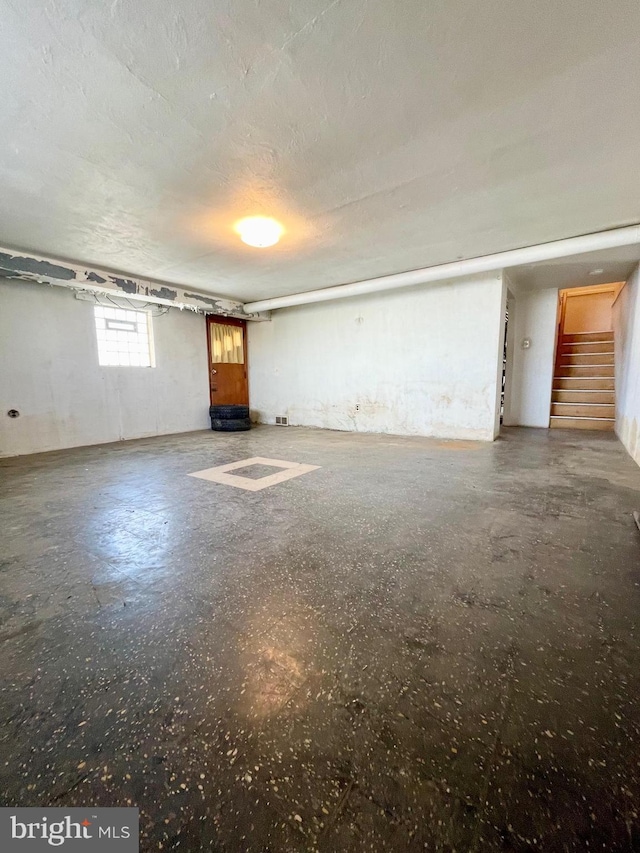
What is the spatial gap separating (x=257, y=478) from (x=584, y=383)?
694 centimetres

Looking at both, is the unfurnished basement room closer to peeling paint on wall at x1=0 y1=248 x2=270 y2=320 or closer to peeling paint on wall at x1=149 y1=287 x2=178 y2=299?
peeling paint on wall at x1=0 y1=248 x2=270 y2=320

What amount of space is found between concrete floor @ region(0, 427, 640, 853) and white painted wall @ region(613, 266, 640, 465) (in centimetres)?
239

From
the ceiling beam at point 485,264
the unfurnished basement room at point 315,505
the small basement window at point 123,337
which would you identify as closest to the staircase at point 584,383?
the unfurnished basement room at point 315,505

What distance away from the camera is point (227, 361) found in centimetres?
757

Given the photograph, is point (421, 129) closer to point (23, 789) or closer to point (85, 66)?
point (85, 66)

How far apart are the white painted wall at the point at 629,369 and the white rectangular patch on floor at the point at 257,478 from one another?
3819 mm

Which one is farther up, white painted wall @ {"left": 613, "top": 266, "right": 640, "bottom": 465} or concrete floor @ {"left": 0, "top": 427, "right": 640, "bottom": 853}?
white painted wall @ {"left": 613, "top": 266, "right": 640, "bottom": 465}

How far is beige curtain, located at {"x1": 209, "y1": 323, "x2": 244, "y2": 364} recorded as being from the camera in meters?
7.30

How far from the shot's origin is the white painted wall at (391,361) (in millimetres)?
5215

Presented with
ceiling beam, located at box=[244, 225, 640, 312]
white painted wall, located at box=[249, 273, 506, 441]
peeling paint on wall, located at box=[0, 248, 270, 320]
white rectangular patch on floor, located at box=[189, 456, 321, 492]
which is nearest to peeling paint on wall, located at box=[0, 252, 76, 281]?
peeling paint on wall, located at box=[0, 248, 270, 320]

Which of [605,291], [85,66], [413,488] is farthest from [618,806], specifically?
[605,291]

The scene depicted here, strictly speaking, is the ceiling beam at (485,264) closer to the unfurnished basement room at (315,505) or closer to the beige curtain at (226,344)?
the unfurnished basement room at (315,505)

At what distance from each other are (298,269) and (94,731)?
502 centimetres

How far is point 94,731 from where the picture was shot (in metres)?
0.95
